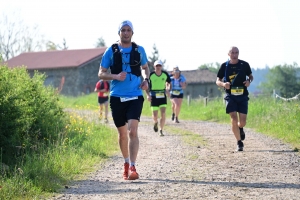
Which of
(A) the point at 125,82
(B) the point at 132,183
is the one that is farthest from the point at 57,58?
(B) the point at 132,183

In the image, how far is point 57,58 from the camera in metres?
70.6

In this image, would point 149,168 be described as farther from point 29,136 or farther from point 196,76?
point 196,76

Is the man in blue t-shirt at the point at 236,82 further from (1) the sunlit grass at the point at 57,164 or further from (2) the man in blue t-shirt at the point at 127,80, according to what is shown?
(2) the man in blue t-shirt at the point at 127,80

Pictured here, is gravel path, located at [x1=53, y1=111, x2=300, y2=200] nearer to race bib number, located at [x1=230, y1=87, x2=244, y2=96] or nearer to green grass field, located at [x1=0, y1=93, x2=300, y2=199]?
green grass field, located at [x1=0, y1=93, x2=300, y2=199]

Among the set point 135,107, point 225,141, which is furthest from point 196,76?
point 135,107

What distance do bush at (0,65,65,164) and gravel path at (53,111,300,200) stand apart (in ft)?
5.81

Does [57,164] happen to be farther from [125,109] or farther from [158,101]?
[158,101]

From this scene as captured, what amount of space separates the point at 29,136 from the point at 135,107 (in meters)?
4.37

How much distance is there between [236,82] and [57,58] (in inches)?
2345

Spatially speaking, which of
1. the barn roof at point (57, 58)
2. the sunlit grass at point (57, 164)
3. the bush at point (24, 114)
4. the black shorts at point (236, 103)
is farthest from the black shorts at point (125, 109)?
the barn roof at point (57, 58)

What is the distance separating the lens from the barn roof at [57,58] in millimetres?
67500

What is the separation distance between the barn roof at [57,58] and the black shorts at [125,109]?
2273 inches

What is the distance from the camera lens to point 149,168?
10.1m

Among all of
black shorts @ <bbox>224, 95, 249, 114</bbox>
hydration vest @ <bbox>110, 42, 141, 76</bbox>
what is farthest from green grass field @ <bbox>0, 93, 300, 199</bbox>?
hydration vest @ <bbox>110, 42, 141, 76</bbox>
